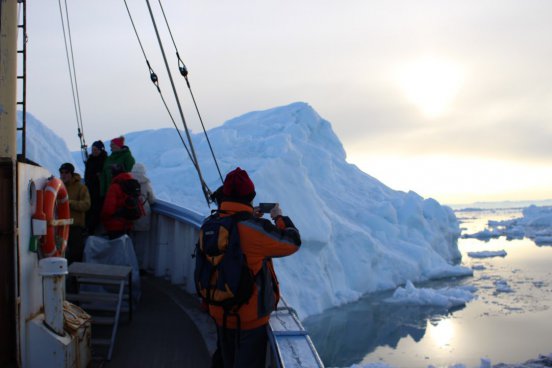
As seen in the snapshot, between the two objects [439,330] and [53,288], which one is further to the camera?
[439,330]

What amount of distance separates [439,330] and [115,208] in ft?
49.6

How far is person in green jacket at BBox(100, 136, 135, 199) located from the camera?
18.1 ft

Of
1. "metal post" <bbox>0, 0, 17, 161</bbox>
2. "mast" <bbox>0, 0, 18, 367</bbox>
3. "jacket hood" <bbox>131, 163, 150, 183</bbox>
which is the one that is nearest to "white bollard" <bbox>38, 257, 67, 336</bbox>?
"mast" <bbox>0, 0, 18, 367</bbox>

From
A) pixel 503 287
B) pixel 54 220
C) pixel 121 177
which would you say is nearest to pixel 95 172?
pixel 121 177

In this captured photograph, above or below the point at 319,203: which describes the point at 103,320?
below

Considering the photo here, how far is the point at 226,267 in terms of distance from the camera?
7.59 ft

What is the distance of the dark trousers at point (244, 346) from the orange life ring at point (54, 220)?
106 centimetres

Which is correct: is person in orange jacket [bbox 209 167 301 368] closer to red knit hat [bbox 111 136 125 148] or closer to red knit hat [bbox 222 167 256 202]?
red knit hat [bbox 222 167 256 202]

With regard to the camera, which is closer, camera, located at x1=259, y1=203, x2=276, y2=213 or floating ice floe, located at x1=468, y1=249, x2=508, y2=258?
camera, located at x1=259, y1=203, x2=276, y2=213

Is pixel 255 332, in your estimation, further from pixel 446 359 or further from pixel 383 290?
pixel 383 290

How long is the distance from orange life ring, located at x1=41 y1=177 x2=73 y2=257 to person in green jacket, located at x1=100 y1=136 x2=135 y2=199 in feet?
7.90

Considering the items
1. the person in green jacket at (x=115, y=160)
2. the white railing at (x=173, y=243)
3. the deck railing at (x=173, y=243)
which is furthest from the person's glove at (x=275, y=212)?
the person in green jacket at (x=115, y=160)

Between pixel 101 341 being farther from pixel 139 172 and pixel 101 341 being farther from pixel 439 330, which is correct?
pixel 439 330

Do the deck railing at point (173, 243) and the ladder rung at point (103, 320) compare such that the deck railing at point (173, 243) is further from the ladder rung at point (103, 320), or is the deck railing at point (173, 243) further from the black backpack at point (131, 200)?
the ladder rung at point (103, 320)
